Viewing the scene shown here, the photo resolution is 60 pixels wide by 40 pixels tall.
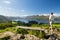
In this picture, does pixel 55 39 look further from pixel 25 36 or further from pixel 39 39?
pixel 25 36

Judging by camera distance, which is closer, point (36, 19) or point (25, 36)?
point (25, 36)

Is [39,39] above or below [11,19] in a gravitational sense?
below

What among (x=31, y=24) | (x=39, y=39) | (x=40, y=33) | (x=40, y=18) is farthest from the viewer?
(x=40, y=18)

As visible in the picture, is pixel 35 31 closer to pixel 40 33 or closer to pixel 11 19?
pixel 40 33

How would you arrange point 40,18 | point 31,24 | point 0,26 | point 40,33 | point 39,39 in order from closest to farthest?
point 39,39 → point 40,33 → point 0,26 → point 31,24 → point 40,18

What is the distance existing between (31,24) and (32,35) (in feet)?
11.6

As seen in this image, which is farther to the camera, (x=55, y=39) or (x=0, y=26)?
(x=0, y=26)

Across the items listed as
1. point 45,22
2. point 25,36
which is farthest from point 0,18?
point 25,36

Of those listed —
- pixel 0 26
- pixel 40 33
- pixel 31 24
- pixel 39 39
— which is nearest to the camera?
pixel 39 39

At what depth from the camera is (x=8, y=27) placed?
12.6 meters

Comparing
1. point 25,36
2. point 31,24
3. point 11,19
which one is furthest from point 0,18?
point 25,36

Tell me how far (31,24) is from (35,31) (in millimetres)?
2669

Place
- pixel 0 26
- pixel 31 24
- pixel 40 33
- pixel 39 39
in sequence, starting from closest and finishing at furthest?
pixel 39 39 < pixel 40 33 < pixel 0 26 < pixel 31 24

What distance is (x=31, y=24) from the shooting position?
530 inches
